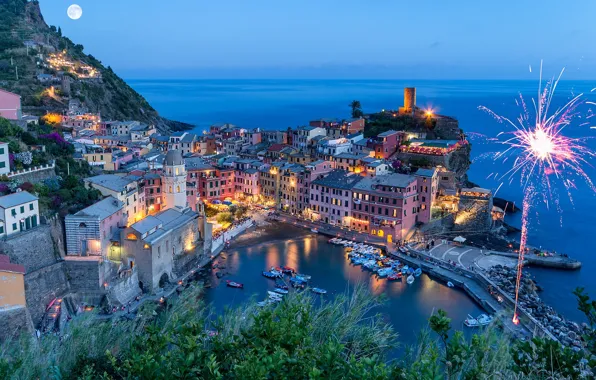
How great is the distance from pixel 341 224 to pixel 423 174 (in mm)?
4383

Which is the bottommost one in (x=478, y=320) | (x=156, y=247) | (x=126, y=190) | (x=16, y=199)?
(x=478, y=320)

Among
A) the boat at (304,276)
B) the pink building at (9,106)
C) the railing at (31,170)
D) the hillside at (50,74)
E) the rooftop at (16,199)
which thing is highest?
the hillside at (50,74)

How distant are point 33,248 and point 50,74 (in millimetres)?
28633

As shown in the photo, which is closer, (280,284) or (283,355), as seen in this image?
(283,355)

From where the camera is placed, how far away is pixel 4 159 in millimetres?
16703

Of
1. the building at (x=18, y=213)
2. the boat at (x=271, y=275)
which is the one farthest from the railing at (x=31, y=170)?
the boat at (x=271, y=275)

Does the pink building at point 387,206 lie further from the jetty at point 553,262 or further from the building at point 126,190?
the building at point 126,190

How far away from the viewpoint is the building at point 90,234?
1625cm

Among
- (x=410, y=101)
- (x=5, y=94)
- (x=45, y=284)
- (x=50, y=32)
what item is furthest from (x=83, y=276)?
(x=50, y=32)

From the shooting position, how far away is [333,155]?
29031mm

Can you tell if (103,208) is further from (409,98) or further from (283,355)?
(409,98)

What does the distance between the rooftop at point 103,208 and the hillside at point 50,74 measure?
19.4m

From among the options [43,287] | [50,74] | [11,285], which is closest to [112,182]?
[43,287]

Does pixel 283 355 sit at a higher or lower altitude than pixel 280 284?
higher
